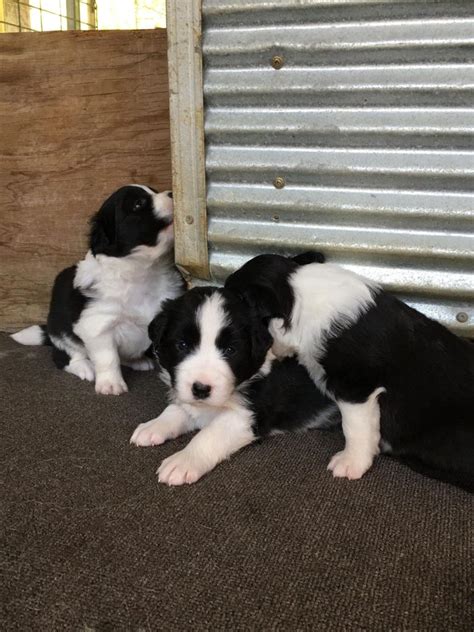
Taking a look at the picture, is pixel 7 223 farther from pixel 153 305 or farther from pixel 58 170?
pixel 153 305

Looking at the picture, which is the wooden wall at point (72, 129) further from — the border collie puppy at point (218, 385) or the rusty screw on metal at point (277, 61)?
the border collie puppy at point (218, 385)

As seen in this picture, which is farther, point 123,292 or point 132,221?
point 123,292

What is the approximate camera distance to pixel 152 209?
3.38m

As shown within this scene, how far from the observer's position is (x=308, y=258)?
299cm

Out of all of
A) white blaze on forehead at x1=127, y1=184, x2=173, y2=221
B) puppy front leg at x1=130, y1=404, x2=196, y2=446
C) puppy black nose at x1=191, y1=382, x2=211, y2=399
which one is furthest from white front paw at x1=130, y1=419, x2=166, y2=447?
white blaze on forehead at x1=127, y1=184, x2=173, y2=221

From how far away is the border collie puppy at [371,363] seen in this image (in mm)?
2451

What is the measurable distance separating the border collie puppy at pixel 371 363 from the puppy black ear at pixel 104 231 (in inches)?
39.9

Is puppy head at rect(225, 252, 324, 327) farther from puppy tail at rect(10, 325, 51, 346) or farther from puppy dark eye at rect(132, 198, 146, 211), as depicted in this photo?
puppy tail at rect(10, 325, 51, 346)

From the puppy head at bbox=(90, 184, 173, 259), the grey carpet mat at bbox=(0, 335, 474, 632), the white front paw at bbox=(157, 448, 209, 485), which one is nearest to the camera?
the grey carpet mat at bbox=(0, 335, 474, 632)

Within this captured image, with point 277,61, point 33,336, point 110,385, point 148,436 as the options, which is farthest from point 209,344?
point 33,336

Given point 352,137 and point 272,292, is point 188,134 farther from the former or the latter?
point 272,292

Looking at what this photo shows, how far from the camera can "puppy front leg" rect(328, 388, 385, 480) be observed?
8.05 feet

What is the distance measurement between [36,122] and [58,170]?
33 cm

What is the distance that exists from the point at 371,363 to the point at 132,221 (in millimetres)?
1557
